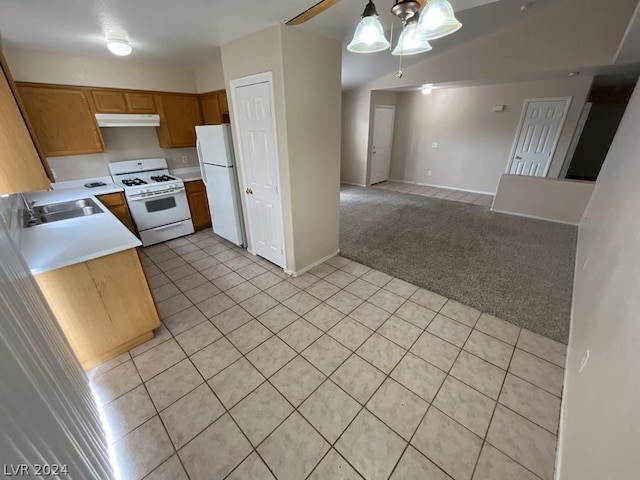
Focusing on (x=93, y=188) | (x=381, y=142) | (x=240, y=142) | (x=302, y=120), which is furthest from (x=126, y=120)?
(x=381, y=142)

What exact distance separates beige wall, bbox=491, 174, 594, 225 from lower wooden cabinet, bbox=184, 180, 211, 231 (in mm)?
5339

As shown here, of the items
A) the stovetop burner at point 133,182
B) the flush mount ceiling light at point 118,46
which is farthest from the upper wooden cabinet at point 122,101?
the flush mount ceiling light at point 118,46

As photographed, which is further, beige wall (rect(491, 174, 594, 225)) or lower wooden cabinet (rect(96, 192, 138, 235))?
beige wall (rect(491, 174, 594, 225))

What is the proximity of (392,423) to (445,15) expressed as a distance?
7.20 feet

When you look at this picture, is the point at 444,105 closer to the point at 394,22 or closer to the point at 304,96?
the point at 394,22

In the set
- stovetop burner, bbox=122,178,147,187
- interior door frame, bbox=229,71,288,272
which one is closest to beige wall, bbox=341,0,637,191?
interior door frame, bbox=229,71,288,272

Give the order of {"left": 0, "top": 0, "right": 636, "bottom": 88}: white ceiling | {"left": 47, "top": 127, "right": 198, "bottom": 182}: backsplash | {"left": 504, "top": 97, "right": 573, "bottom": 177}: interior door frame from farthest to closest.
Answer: {"left": 504, "top": 97, "right": 573, "bottom": 177}: interior door frame, {"left": 47, "top": 127, "right": 198, "bottom": 182}: backsplash, {"left": 0, "top": 0, "right": 636, "bottom": 88}: white ceiling

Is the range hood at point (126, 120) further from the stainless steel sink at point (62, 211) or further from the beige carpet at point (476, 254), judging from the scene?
the beige carpet at point (476, 254)

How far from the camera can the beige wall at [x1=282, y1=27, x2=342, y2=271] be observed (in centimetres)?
243

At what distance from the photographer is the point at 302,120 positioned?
260 cm

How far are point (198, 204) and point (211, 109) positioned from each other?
1500 millimetres

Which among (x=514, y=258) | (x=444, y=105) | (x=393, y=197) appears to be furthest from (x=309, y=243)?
(x=444, y=105)

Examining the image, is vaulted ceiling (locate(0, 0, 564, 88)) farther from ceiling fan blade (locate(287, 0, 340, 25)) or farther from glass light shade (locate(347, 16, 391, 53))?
glass light shade (locate(347, 16, 391, 53))

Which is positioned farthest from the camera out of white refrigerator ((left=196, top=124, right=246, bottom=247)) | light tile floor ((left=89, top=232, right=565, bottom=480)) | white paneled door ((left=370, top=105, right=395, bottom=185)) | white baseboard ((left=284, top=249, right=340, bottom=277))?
white paneled door ((left=370, top=105, right=395, bottom=185))
